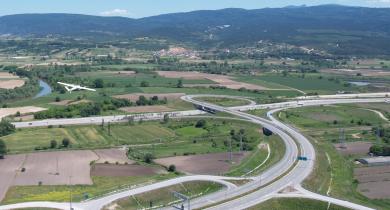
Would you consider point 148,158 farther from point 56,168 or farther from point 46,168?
point 46,168

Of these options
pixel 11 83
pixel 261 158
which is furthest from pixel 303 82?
pixel 261 158

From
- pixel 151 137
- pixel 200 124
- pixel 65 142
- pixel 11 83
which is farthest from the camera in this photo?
pixel 11 83

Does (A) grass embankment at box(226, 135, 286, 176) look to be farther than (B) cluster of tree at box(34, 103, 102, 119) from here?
No

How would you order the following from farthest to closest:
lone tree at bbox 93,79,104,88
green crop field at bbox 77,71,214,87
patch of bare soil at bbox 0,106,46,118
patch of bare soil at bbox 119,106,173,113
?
green crop field at bbox 77,71,214,87 < lone tree at bbox 93,79,104,88 < patch of bare soil at bbox 119,106,173,113 < patch of bare soil at bbox 0,106,46,118

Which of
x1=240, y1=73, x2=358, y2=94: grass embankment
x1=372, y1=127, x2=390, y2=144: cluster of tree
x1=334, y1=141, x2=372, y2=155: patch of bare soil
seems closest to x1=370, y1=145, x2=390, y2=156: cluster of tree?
x1=334, y1=141, x2=372, y2=155: patch of bare soil

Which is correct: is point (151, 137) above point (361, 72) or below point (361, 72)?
above

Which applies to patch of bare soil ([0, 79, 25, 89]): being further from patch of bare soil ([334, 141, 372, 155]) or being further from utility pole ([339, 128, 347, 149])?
patch of bare soil ([334, 141, 372, 155])

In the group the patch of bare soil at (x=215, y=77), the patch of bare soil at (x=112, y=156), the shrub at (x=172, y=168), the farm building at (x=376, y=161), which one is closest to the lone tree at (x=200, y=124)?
the patch of bare soil at (x=112, y=156)
